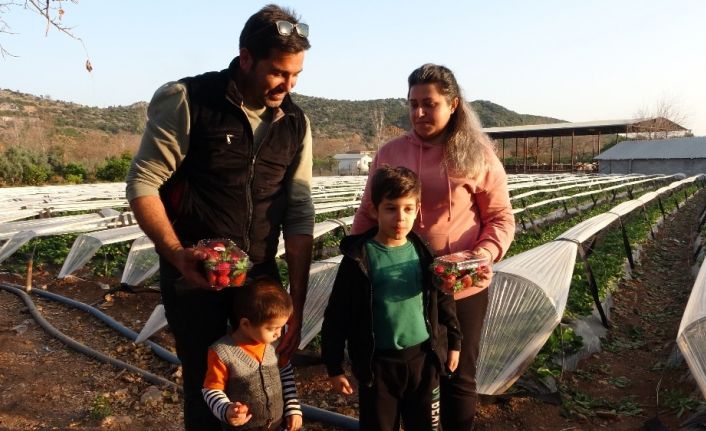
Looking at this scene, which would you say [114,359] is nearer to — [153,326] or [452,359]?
[153,326]

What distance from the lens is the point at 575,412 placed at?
317 centimetres

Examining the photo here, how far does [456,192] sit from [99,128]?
2064 inches

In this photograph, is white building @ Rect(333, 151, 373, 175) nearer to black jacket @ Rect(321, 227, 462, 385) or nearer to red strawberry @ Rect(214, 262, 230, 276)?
black jacket @ Rect(321, 227, 462, 385)

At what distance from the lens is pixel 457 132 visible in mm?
2021

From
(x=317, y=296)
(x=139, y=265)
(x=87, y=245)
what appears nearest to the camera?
(x=317, y=296)

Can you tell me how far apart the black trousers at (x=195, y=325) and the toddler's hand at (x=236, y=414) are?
18 cm

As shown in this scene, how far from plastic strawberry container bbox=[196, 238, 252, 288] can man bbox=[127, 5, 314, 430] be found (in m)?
0.05

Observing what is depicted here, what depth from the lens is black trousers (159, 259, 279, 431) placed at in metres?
1.81

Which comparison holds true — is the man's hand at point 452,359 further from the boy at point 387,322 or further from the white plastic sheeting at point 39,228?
the white plastic sheeting at point 39,228

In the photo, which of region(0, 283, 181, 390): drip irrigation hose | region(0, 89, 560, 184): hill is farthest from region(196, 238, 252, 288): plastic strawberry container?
region(0, 89, 560, 184): hill

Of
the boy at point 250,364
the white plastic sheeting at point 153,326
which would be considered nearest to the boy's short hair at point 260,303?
the boy at point 250,364

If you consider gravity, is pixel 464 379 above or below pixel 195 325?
below

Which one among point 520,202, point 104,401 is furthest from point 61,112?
point 104,401

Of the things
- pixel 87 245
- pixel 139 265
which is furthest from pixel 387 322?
pixel 87 245
